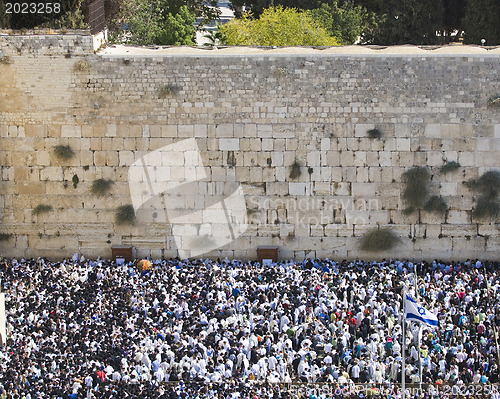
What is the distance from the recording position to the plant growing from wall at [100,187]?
79.7 ft

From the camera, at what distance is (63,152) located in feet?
79.4

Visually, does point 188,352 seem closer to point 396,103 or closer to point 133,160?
point 133,160

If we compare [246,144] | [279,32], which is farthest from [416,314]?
[279,32]

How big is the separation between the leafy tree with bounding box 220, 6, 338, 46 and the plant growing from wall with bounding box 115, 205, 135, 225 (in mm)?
9949

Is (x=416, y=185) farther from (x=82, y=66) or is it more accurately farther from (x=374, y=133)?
(x=82, y=66)

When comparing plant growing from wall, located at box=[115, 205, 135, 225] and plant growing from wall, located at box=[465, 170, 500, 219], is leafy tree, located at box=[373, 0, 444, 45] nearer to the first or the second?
plant growing from wall, located at box=[465, 170, 500, 219]

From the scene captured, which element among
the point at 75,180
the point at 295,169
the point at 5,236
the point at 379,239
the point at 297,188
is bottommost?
the point at 379,239

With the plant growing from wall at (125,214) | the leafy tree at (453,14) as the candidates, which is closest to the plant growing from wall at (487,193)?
the plant growing from wall at (125,214)

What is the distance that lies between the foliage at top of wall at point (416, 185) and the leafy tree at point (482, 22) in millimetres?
11310

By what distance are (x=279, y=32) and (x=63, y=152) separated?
10819 mm

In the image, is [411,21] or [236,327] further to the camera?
[411,21]

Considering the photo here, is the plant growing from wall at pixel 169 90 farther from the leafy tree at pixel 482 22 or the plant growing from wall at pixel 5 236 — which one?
the leafy tree at pixel 482 22

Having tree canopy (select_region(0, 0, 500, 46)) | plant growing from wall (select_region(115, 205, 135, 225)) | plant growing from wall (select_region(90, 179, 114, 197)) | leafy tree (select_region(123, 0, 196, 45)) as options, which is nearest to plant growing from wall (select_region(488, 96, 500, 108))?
plant growing from wall (select_region(115, 205, 135, 225))

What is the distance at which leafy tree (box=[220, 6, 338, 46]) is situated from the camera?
107 feet
